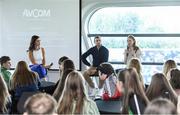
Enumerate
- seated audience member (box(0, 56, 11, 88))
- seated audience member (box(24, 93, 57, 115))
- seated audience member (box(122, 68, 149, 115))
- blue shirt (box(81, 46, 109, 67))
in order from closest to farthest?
seated audience member (box(24, 93, 57, 115))
seated audience member (box(122, 68, 149, 115))
seated audience member (box(0, 56, 11, 88))
blue shirt (box(81, 46, 109, 67))

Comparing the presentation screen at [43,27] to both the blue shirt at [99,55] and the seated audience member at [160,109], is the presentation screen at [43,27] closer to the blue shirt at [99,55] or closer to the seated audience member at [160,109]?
the blue shirt at [99,55]

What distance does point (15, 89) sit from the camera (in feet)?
16.6

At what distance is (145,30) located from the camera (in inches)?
341

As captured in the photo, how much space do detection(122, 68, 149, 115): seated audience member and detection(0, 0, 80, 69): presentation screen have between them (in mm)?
5022

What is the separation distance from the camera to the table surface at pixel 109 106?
3902 millimetres

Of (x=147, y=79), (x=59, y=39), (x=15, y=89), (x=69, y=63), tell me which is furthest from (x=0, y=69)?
(x=147, y=79)

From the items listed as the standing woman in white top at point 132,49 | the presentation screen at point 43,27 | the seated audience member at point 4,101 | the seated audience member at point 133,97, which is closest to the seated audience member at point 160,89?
the seated audience member at point 133,97

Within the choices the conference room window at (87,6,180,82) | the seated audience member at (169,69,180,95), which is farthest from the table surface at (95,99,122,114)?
the conference room window at (87,6,180,82)

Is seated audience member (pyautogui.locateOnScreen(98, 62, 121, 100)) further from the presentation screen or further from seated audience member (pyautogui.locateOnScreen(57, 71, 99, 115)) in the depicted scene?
the presentation screen

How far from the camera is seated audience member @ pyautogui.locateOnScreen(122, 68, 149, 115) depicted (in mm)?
3191

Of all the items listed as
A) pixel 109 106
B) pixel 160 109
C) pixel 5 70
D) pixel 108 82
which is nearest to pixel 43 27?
pixel 5 70

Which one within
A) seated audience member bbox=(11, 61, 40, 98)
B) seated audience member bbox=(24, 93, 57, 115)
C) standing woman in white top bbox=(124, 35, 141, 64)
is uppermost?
standing woman in white top bbox=(124, 35, 141, 64)

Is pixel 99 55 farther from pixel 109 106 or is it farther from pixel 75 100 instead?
pixel 75 100

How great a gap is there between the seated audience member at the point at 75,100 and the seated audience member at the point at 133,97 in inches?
14.5
